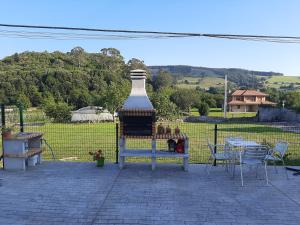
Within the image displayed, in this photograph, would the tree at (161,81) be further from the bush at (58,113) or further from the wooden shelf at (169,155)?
the wooden shelf at (169,155)

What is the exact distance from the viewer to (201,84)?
314 feet

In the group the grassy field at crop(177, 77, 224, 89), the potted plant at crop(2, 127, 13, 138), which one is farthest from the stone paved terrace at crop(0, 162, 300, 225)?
the grassy field at crop(177, 77, 224, 89)

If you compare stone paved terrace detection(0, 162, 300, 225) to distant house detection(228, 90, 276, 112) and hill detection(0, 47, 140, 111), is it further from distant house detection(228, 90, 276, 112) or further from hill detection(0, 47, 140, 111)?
distant house detection(228, 90, 276, 112)

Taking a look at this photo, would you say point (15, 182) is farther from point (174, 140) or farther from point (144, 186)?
point (174, 140)

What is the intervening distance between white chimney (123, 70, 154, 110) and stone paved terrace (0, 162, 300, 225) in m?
1.44

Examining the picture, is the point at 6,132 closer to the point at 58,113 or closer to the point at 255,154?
the point at 255,154

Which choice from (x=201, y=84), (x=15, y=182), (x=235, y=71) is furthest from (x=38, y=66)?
(x=235, y=71)

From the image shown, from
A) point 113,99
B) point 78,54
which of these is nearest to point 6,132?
point 113,99

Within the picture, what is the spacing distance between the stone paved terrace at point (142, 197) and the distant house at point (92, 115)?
31.8 metres

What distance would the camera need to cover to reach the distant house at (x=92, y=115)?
128ft

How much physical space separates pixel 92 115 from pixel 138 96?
32.3 meters

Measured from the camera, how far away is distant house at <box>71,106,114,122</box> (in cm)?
3909

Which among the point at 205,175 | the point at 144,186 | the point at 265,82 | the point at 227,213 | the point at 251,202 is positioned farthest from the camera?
the point at 265,82

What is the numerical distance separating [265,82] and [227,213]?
109343 mm
